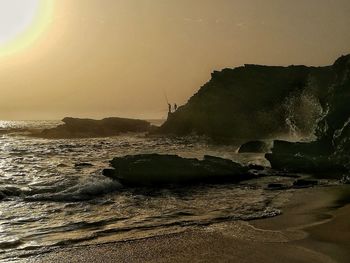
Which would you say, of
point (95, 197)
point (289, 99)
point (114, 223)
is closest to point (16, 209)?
point (95, 197)

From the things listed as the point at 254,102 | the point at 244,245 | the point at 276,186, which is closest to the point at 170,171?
the point at 276,186

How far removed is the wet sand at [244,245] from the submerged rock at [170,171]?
27.9 feet

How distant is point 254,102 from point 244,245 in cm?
6616

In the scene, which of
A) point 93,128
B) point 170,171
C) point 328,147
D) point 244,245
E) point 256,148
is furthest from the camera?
point 93,128

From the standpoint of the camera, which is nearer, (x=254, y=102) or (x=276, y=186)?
(x=276, y=186)

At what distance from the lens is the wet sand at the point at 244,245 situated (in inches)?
309

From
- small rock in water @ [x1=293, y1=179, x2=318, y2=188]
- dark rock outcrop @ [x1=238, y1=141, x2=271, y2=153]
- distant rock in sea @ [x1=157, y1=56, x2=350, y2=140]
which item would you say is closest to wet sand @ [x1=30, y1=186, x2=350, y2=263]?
small rock in water @ [x1=293, y1=179, x2=318, y2=188]

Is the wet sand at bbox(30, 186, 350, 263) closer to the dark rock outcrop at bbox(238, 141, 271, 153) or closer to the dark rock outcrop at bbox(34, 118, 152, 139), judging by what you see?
the dark rock outcrop at bbox(238, 141, 271, 153)

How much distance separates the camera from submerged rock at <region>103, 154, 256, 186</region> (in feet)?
63.1

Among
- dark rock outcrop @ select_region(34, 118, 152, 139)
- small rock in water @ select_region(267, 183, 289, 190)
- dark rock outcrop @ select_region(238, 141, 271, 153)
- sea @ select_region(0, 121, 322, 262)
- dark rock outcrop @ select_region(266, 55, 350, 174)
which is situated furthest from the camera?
dark rock outcrop @ select_region(34, 118, 152, 139)

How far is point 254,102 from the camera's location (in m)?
73.1

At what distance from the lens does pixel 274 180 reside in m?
19.8

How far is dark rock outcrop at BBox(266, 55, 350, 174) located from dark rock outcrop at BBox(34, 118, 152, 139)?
76277mm

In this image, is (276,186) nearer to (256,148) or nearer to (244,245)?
(244,245)
